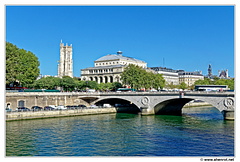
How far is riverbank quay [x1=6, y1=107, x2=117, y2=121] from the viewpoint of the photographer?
1872 inches

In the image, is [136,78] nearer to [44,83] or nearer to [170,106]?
[44,83]

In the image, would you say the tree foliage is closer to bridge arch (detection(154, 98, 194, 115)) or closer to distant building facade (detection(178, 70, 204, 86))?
bridge arch (detection(154, 98, 194, 115))

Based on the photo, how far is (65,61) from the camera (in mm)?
167125

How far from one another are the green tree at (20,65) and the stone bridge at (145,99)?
879cm

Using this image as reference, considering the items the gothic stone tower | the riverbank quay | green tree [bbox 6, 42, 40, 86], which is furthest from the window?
the gothic stone tower

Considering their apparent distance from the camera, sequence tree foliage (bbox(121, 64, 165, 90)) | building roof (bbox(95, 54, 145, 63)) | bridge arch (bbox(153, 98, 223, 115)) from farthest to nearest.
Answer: building roof (bbox(95, 54, 145, 63))
tree foliage (bbox(121, 64, 165, 90))
bridge arch (bbox(153, 98, 223, 115))

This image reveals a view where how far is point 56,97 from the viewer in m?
64.0

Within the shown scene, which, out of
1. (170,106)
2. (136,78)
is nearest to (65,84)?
(136,78)

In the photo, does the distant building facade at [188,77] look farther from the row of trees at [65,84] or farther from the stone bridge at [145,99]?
the stone bridge at [145,99]

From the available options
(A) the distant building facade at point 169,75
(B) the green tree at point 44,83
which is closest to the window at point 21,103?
(B) the green tree at point 44,83

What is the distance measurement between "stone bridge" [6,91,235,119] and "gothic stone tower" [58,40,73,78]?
317ft

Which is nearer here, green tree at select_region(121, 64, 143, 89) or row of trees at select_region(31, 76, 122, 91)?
row of trees at select_region(31, 76, 122, 91)
